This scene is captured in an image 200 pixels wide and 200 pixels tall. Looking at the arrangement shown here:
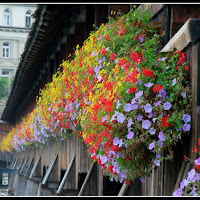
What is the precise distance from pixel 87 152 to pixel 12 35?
120ft

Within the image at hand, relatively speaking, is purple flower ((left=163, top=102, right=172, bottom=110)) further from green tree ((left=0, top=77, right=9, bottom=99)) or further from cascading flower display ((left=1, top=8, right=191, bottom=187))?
green tree ((left=0, top=77, right=9, bottom=99))

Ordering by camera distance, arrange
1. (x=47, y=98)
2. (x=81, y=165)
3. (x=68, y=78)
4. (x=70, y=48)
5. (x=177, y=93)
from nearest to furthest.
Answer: (x=177, y=93), (x=68, y=78), (x=81, y=165), (x=47, y=98), (x=70, y=48)

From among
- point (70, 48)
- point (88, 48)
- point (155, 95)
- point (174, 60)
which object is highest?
point (70, 48)

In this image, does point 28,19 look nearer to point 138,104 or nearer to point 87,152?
point 87,152

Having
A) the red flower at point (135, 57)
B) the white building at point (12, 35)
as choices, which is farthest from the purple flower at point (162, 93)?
the white building at point (12, 35)

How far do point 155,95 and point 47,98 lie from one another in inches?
198

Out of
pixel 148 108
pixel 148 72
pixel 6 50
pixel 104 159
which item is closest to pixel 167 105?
pixel 148 108

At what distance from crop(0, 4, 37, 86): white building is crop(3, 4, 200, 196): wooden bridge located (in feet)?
90.2

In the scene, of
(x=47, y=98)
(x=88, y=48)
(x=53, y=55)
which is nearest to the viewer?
(x=88, y=48)

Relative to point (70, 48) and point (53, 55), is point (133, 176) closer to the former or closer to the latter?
point (70, 48)

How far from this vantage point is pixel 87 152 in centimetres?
823

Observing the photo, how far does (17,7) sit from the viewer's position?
159ft

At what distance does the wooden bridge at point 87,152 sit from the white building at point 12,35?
2750 centimetres

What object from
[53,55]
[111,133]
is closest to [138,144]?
[111,133]
